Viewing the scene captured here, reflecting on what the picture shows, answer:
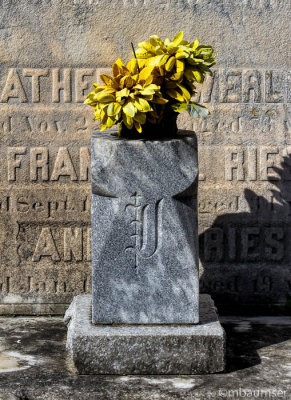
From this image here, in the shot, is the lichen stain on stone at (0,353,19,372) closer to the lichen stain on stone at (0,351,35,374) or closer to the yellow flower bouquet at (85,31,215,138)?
the lichen stain on stone at (0,351,35,374)

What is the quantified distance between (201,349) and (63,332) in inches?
41.4

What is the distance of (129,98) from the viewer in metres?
3.93

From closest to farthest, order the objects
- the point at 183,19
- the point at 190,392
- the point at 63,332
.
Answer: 1. the point at 190,392
2. the point at 63,332
3. the point at 183,19

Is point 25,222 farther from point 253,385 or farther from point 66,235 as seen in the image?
point 253,385

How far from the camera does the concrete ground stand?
3.72m

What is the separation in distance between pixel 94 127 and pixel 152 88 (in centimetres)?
130

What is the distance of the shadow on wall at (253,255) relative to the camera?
5.18m

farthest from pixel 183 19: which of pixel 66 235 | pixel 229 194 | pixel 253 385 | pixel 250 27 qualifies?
pixel 253 385

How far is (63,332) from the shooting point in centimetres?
472

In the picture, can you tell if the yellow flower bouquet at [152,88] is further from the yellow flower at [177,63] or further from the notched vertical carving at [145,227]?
the notched vertical carving at [145,227]

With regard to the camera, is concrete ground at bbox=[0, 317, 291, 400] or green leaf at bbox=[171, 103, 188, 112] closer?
concrete ground at bbox=[0, 317, 291, 400]

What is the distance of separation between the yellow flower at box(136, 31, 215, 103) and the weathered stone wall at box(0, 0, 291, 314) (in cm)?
104

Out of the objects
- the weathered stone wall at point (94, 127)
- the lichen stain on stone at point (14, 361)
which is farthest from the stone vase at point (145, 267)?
the weathered stone wall at point (94, 127)

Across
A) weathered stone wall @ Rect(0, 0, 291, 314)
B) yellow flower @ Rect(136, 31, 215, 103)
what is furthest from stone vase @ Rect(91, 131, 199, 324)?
weathered stone wall @ Rect(0, 0, 291, 314)
